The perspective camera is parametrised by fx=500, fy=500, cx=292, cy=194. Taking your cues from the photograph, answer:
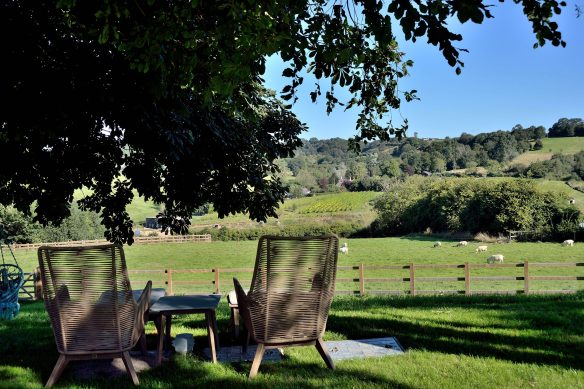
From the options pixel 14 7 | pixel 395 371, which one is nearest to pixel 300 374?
pixel 395 371

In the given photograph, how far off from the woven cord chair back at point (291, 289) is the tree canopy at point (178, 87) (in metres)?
1.27

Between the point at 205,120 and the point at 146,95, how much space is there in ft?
3.35

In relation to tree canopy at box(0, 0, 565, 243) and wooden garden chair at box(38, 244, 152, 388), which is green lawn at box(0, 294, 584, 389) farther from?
tree canopy at box(0, 0, 565, 243)

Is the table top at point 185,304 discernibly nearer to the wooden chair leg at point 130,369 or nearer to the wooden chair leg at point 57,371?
the wooden chair leg at point 130,369

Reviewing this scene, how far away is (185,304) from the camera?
4191mm

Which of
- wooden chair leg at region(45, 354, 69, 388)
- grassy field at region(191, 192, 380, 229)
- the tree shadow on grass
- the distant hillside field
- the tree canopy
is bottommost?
grassy field at region(191, 192, 380, 229)

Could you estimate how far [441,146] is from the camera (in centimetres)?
8775

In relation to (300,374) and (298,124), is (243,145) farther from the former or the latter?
(300,374)

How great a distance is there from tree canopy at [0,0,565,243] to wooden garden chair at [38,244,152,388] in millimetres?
1410

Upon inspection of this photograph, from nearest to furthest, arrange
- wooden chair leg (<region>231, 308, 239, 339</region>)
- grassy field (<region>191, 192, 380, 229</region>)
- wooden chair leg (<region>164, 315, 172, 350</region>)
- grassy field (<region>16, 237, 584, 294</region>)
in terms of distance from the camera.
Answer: wooden chair leg (<region>164, 315, 172, 350</region>)
wooden chair leg (<region>231, 308, 239, 339</region>)
grassy field (<region>16, 237, 584, 294</region>)
grassy field (<region>191, 192, 380, 229</region>)

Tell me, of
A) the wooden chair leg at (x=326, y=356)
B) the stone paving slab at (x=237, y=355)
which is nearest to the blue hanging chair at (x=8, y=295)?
the stone paving slab at (x=237, y=355)

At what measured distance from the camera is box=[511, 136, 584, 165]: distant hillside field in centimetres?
7075

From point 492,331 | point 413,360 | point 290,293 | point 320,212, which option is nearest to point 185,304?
point 290,293

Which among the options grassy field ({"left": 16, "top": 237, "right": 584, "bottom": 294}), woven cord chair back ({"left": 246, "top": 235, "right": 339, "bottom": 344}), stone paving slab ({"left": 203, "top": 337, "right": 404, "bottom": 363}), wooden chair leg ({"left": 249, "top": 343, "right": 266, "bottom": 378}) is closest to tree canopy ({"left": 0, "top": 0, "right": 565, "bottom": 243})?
woven cord chair back ({"left": 246, "top": 235, "right": 339, "bottom": 344})
